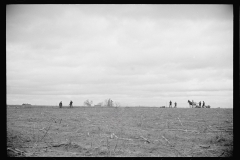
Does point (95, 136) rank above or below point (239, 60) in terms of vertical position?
below

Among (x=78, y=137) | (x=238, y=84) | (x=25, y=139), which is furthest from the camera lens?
(x=78, y=137)

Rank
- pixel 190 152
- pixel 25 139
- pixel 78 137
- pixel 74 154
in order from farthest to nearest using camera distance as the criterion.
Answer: pixel 78 137
pixel 25 139
pixel 190 152
pixel 74 154

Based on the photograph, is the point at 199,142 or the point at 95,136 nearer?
the point at 199,142

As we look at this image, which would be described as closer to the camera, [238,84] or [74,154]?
[238,84]

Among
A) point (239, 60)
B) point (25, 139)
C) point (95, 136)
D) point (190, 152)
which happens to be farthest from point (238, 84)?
point (25, 139)

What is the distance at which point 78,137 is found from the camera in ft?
34.7

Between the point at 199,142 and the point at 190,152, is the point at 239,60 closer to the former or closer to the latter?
the point at 190,152

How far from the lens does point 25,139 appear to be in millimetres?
9586
